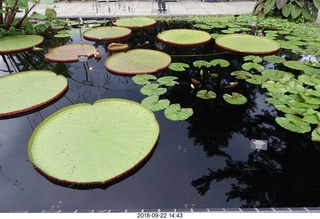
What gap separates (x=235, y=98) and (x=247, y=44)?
201 cm

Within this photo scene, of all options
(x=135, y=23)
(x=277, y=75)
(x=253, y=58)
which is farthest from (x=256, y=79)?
(x=135, y=23)

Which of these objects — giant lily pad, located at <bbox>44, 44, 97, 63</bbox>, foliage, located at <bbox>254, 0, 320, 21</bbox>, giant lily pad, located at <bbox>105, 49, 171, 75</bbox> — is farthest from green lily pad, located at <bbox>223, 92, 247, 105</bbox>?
foliage, located at <bbox>254, 0, 320, 21</bbox>

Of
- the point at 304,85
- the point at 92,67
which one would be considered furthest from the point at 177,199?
the point at 92,67

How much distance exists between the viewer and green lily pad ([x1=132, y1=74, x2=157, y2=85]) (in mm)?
3129

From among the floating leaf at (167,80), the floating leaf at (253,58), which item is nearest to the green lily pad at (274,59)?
the floating leaf at (253,58)

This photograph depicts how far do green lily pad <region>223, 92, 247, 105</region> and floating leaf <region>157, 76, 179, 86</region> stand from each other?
0.69m

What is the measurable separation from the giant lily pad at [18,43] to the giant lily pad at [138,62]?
185cm

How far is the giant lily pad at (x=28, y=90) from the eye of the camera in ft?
8.40

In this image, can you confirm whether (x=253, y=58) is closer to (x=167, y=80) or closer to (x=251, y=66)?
(x=251, y=66)

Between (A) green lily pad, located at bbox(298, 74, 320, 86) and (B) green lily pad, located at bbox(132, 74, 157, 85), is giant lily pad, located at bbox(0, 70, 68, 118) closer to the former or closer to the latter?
(B) green lily pad, located at bbox(132, 74, 157, 85)

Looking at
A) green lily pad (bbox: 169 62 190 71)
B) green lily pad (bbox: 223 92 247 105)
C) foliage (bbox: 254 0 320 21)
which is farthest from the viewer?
foliage (bbox: 254 0 320 21)

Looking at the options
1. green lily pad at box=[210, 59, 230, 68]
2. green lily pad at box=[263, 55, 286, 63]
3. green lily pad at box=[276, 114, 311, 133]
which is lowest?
green lily pad at box=[276, 114, 311, 133]

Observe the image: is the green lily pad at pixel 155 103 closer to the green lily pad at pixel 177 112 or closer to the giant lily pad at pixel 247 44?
the green lily pad at pixel 177 112

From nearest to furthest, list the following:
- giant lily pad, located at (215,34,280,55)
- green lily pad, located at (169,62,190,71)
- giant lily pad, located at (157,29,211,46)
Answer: green lily pad, located at (169,62,190,71) < giant lily pad, located at (215,34,280,55) < giant lily pad, located at (157,29,211,46)
